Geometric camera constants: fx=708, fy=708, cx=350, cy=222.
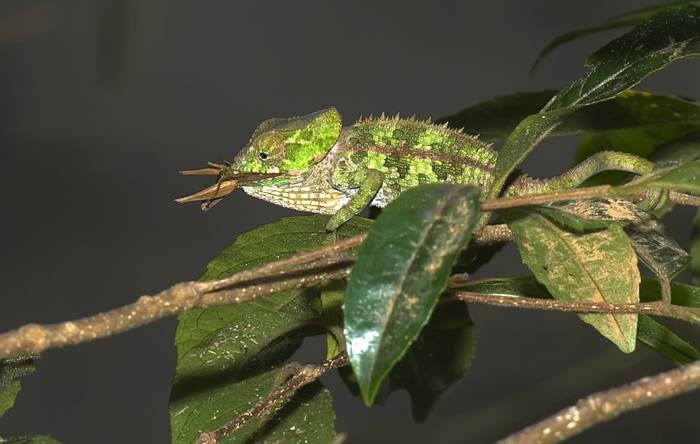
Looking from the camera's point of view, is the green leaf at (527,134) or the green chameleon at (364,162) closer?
the green leaf at (527,134)

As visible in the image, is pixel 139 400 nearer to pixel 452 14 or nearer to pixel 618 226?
pixel 452 14

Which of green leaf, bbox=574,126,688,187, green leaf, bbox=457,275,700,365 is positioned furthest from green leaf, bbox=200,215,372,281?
green leaf, bbox=574,126,688,187

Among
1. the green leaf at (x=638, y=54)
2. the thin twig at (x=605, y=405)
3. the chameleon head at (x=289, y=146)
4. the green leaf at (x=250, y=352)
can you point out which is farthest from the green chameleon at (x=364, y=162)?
the thin twig at (x=605, y=405)

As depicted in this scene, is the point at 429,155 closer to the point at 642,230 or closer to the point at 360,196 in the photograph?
the point at 360,196

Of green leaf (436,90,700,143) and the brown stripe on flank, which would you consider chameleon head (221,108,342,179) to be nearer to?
the brown stripe on flank

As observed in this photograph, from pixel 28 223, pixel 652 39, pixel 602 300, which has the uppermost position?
pixel 652 39

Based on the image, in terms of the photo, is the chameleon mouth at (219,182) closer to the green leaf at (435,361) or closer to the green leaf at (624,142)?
the green leaf at (435,361)

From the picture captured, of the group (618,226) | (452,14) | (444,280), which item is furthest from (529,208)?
(452,14)
